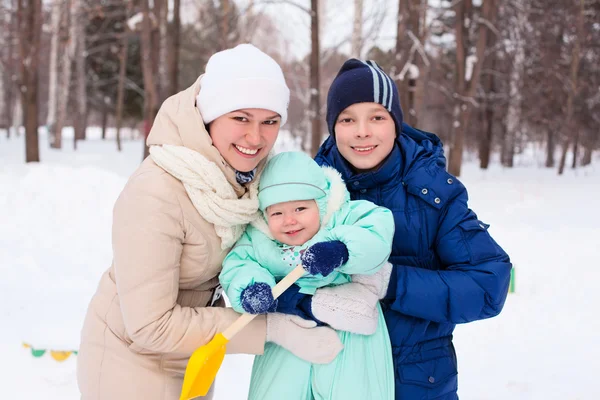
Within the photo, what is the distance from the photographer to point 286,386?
6.15 ft

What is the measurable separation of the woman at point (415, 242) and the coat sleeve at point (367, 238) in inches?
4.7

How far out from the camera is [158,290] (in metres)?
1.70

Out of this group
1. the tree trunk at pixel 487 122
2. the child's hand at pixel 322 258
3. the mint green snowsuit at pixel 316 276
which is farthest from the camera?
the tree trunk at pixel 487 122

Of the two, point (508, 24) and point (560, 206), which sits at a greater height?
point (508, 24)

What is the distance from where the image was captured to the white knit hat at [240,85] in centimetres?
181

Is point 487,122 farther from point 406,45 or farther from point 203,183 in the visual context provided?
point 203,183

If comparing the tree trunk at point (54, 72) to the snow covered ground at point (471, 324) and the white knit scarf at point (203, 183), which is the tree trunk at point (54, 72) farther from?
the white knit scarf at point (203, 183)

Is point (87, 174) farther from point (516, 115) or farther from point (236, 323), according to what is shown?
point (516, 115)

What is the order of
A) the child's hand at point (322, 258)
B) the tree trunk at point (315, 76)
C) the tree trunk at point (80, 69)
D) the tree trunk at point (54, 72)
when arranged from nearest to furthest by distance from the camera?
the child's hand at point (322, 258) → the tree trunk at point (315, 76) → the tree trunk at point (54, 72) → the tree trunk at point (80, 69)

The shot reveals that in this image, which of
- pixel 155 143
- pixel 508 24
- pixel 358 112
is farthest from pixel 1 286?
pixel 508 24

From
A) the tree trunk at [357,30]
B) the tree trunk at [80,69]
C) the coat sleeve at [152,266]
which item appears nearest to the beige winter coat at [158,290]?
the coat sleeve at [152,266]

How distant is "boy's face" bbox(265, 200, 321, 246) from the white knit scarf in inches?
5.2

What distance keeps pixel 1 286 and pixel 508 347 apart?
15.0 ft

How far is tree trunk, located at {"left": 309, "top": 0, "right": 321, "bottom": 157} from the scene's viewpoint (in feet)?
39.4
